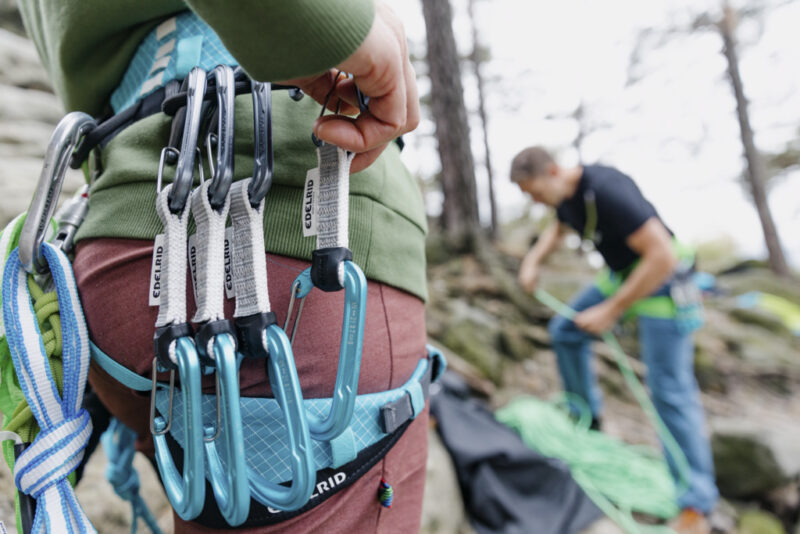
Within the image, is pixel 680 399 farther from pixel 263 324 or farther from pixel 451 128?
pixel 451 128

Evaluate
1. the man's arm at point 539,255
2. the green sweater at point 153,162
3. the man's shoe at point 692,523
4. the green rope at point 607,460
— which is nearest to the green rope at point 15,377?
the green sweater at point 153,162

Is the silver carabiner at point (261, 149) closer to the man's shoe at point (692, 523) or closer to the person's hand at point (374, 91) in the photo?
the person's hand at point (374, 91)

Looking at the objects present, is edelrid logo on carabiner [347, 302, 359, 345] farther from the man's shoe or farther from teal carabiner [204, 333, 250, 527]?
the man's shoe

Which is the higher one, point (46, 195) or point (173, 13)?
point (173, 13)

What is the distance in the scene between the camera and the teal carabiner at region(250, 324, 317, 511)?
1.69 ft

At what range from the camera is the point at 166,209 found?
542 millimetres

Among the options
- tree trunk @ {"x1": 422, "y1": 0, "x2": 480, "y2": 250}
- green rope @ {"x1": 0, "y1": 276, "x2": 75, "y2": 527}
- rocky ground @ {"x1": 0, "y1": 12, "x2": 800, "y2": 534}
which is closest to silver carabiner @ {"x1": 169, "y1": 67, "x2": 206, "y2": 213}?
green rope @ {"x1": 0, "y1": 276, "x2": 75, "y2": 527}

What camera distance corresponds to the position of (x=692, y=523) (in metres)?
2.28

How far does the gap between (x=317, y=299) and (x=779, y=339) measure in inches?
298

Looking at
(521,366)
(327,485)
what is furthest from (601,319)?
(327,485)

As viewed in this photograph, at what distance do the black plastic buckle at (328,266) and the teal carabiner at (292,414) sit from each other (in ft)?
0.27

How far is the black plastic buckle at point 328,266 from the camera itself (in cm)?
54

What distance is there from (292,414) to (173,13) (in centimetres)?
64

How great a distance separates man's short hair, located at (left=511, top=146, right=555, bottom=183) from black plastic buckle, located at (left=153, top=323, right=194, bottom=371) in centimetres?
261
